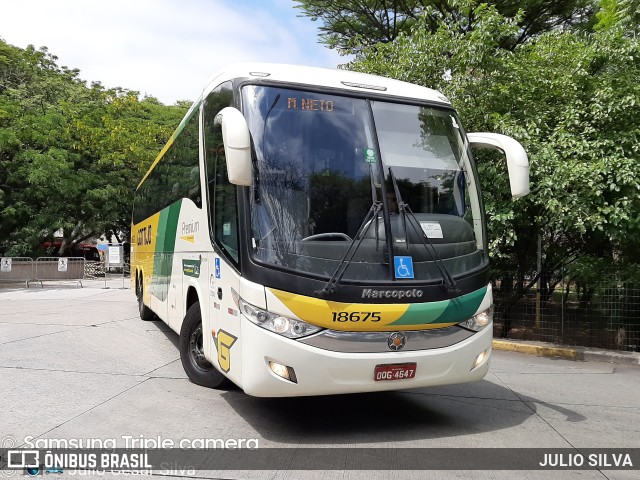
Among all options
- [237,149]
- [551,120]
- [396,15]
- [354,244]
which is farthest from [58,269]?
[354,244]

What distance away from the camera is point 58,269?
2481 centimetres

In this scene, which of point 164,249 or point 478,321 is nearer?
point 478,321

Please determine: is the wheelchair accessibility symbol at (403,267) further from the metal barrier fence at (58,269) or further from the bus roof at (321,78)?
the metal barrier fence at (58,269)

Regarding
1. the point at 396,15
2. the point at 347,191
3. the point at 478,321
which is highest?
the point at 396,15

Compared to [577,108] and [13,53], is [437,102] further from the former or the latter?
[13,53]

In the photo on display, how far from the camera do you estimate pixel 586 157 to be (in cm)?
945

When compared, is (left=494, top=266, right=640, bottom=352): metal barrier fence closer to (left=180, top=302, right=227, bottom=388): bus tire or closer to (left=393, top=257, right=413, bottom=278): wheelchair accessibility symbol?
(left=393, top=257, right=413, bottom=278): wheelchair accessibility symbol

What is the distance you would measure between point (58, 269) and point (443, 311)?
76.8ft

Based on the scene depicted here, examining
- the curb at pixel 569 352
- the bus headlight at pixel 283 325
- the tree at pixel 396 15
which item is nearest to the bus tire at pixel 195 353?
the bus headlight at pixel 283 325

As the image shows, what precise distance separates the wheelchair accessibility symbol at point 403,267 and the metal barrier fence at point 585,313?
6256 millimetres

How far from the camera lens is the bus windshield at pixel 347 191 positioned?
16.0 feet

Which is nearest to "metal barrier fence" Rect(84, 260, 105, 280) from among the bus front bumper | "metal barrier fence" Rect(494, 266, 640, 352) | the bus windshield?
"metal barrier fence" Rect(494, 266, 640, 352)

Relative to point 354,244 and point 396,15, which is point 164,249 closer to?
point 354,244

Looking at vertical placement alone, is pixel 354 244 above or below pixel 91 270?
above
